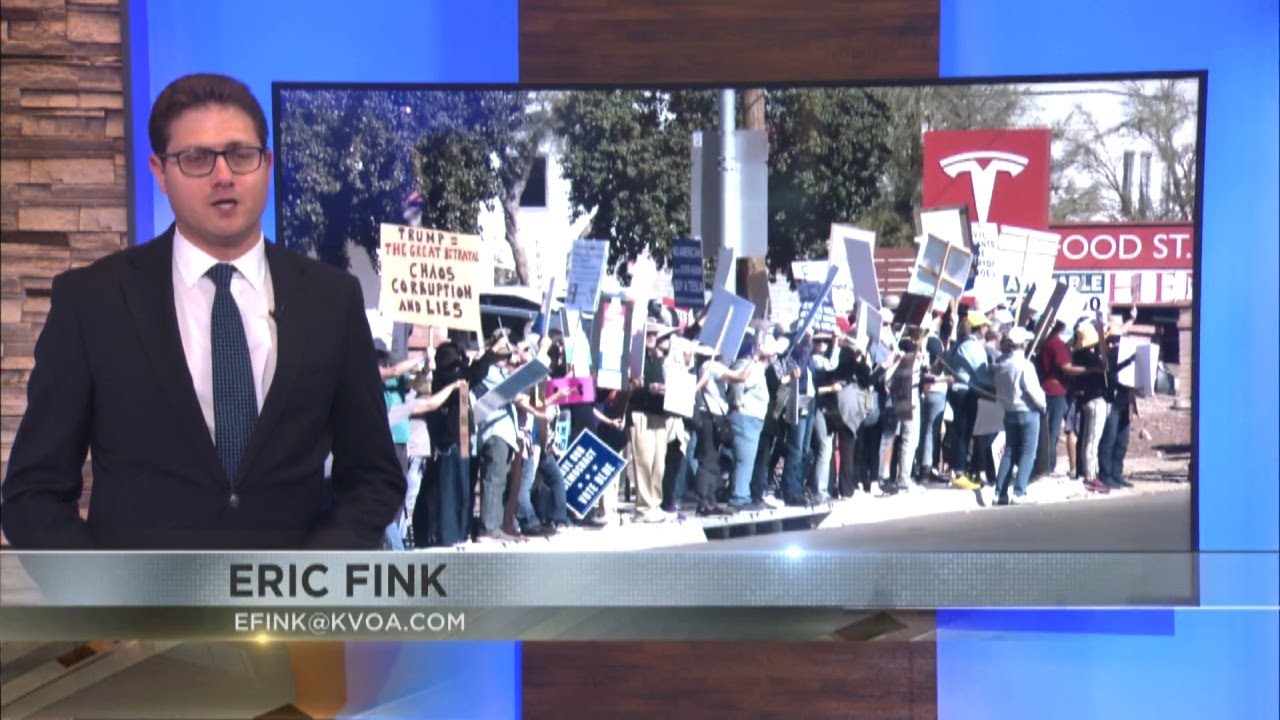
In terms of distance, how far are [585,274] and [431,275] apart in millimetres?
329

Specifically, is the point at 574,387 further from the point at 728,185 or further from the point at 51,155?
the point at 51,155

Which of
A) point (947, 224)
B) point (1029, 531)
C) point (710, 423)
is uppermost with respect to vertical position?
point (947, 224)

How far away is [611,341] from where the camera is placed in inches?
116

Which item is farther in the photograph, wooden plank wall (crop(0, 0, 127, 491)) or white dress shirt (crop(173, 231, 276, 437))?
wooden plank wall (crop(0, 0, 127, 491))

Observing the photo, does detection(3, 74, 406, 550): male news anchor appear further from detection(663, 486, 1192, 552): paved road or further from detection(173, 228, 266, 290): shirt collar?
detection(663, 486, 1192, 552): paved road

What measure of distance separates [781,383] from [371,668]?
103 centimetres

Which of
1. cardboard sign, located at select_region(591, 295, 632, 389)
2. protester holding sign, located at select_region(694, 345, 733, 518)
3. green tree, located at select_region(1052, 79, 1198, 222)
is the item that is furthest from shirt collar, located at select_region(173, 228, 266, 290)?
green tree, located at select_region(1052, 79, 1198, 222)

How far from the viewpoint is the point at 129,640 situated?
8.34ft

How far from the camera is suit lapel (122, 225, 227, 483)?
2500mm

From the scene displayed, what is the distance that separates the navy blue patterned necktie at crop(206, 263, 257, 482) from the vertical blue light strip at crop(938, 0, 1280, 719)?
1.51 m

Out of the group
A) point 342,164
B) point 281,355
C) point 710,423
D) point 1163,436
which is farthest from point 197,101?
point 1163,436

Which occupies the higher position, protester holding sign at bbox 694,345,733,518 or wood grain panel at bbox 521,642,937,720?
protester holding sign at bbox 694,345,733,518

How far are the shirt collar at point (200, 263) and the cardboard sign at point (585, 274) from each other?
0.64 meters

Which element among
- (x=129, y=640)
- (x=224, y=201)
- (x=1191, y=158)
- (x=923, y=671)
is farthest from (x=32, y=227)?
(x=1191, y=158)
